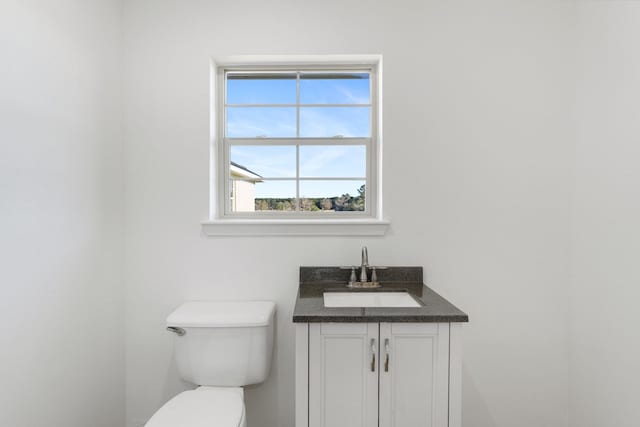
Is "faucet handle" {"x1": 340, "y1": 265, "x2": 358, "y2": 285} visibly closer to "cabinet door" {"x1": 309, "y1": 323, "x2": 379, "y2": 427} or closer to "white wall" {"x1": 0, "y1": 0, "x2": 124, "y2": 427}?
"cabinet door" {"x1": 309, "y1": 323, "x2": 379, "y2": 427}

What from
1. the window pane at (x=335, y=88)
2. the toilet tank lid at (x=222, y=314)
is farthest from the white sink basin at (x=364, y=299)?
the window pane at (x=335, y=88)

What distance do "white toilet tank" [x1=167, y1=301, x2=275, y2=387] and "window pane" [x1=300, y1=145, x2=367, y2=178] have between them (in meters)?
0.87

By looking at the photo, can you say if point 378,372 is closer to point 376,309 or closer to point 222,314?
point 376,309

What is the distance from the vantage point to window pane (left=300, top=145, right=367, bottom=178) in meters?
2.01

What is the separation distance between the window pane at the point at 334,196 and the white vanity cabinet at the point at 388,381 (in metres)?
0.87

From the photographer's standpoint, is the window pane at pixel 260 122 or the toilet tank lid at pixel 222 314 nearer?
the toilet tank lid at pixel 222 314

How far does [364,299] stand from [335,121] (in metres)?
1.03

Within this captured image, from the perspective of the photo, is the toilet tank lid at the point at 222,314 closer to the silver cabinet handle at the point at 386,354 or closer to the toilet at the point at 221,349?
the toilet at the point at 221,349

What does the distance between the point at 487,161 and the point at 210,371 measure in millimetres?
1781

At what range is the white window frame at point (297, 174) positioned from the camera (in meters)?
1.87

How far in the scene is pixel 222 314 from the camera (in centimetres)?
166

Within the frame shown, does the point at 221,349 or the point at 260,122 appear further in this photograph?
the point at 260,122

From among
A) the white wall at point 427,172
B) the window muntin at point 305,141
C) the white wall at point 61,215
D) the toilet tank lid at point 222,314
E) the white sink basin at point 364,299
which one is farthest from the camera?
the window muntin at point 305,141

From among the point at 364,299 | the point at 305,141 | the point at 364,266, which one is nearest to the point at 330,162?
the point at 305,141
